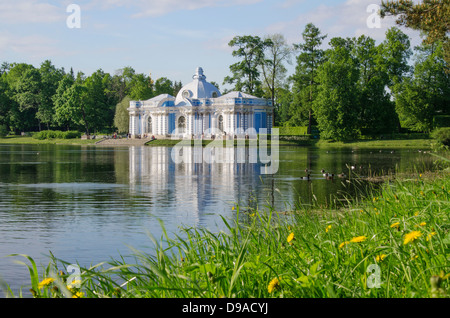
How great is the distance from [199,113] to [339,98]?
22816 millimetres

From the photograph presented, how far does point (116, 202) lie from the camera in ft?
48.3

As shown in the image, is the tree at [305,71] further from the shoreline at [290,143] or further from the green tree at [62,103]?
the green tree at [62,103]

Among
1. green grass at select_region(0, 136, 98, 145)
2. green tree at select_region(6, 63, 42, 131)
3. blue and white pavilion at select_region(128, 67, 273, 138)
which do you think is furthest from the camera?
green tree at select_region(6, 63, 42, 131)

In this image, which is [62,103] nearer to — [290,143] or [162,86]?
[162,86]

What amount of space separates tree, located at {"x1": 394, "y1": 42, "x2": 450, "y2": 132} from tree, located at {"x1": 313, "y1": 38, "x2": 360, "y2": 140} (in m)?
4.65

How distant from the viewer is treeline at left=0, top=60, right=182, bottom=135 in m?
75.6

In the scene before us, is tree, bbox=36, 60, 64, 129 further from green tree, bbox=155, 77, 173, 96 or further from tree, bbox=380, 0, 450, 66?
tree, bbox=380, 0, 450, 66

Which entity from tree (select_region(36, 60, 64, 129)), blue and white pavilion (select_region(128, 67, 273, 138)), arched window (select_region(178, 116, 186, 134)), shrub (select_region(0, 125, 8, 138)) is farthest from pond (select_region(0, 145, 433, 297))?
shrub (select_region(0, 125, 8, 138))

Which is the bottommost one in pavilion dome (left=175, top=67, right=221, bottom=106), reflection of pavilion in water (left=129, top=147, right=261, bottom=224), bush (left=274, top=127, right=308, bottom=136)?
reflection of pavilion in water (left=129, top=147, right=261, bottom=224)

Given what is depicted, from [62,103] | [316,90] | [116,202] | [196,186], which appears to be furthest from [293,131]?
[116,202]
